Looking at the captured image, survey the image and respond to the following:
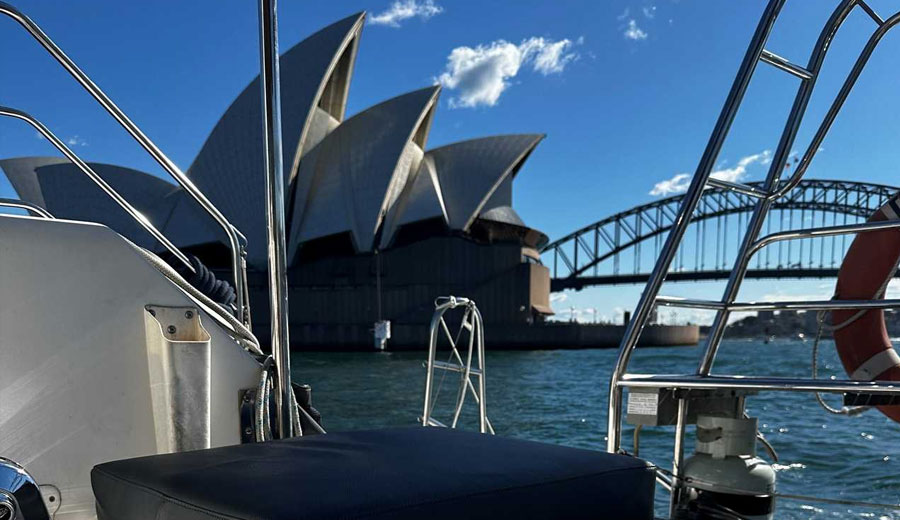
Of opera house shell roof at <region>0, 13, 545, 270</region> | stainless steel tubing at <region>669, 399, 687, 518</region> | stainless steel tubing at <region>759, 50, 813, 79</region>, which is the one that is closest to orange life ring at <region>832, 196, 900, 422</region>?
stainless steel tubing at <region>759, 50, 813, 79</region>

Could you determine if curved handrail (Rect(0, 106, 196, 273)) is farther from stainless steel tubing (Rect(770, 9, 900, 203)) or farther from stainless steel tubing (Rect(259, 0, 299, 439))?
stainless steel tubing (Rect(770, 9, 900, 203))

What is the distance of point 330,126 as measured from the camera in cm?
2683

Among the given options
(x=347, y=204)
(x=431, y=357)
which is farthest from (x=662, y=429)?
(x=347, y=204)

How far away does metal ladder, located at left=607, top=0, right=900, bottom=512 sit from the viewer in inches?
53.4

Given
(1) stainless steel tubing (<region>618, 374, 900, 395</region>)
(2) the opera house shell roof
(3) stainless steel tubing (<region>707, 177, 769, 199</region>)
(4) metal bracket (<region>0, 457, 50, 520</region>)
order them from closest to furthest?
(4) metal bracket (<region>0, 457, 50, 520</region>)
(1) stainless steel tubing (<region>618, 374, 900, 395</region>)
(3) stainless steel tubing (<region>707, 177, 769, 199</region>)
(2) the opera house shell roof

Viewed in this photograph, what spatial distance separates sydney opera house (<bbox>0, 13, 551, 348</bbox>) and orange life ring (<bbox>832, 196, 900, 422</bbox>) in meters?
23.7

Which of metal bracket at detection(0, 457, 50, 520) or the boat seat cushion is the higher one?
the boat seat cushion

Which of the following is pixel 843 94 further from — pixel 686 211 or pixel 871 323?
pixel 686 211

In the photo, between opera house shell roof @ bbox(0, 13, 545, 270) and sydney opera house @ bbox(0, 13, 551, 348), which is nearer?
opera house shell roof @ bbox(0, 13, 545, 270)

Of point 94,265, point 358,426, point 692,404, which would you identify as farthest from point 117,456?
point 358,426

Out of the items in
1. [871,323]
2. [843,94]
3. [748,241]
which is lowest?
[871,323]

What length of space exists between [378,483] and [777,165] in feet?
4.81

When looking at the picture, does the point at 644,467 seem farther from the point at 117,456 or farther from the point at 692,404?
the point at 117,456

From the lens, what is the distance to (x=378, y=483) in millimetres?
749
